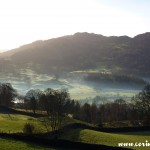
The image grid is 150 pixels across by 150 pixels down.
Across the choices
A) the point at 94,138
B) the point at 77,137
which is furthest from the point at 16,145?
the point at 94,138

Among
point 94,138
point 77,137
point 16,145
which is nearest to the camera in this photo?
point 16,145

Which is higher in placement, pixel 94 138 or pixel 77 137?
pixel 77 137

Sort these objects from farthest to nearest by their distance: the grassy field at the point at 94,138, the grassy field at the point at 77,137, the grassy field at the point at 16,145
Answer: the grassy field at the point at 94,138, the grassy field at the point at 77,137, the grassy field at the point at 16,145

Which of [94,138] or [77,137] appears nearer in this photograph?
[94,138]

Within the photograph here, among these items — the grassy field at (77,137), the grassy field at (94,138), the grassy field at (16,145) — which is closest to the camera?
the grassy field at (16,145)

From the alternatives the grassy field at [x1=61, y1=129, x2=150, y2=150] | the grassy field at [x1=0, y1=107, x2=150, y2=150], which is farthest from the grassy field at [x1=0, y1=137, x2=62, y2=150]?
the grassy field at [x1=61, y1=129, x2=150, y2=150]

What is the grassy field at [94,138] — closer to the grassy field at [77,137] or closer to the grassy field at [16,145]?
the grassy field at [77,137]

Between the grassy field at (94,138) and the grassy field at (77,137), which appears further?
the grassy field at (94,138)

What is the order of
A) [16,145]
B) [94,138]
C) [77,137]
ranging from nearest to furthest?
[16,145] < [94,138] < [77,137]

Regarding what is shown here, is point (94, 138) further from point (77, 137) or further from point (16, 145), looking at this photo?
point (16, 145)

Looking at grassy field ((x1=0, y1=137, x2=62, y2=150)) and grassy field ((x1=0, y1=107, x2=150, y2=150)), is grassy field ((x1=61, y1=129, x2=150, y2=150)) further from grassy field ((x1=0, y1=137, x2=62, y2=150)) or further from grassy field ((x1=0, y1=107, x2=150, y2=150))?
grassy field ((x1=0, y1=137, x2=62, y2=150))

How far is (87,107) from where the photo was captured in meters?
162

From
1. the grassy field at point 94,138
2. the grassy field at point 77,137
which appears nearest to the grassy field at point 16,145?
the grassy field at point 77,137

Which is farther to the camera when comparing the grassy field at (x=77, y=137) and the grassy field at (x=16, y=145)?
the grassy field at (x=77, y=137)
